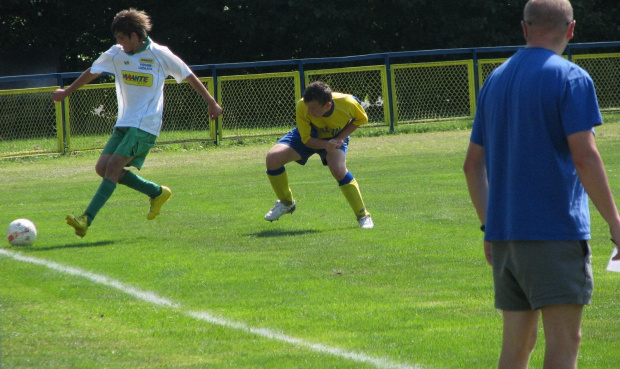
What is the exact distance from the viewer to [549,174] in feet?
11.3

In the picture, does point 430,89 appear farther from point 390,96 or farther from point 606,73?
point 606,73

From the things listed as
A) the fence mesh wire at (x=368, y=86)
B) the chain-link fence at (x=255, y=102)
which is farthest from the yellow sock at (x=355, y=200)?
the fence mesh wire at (x=368, y=86)

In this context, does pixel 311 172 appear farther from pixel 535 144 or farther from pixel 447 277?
pixel 535 144

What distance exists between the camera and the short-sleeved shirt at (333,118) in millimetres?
9766

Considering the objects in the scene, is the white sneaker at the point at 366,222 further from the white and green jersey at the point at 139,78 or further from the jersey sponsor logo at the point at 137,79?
the jersey sponsor logo at the point at 137,79

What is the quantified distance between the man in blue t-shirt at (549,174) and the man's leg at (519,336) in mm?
86

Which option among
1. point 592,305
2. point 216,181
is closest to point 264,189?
point 216,181

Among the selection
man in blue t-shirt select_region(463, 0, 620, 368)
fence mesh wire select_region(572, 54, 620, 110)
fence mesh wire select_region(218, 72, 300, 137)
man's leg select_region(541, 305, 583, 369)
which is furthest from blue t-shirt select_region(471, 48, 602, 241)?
fence mesh wire select_region(572, 54, 620, 110)

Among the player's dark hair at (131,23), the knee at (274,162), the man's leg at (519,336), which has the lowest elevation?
the knee at (274,162)

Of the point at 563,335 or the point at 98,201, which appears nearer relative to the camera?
the point at 563,335

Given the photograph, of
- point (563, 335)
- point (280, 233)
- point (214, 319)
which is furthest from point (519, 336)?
point (280, 233)

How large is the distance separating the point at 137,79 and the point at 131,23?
57cm

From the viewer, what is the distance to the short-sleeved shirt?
9.77 metres

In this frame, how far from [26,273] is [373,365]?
367 cm
